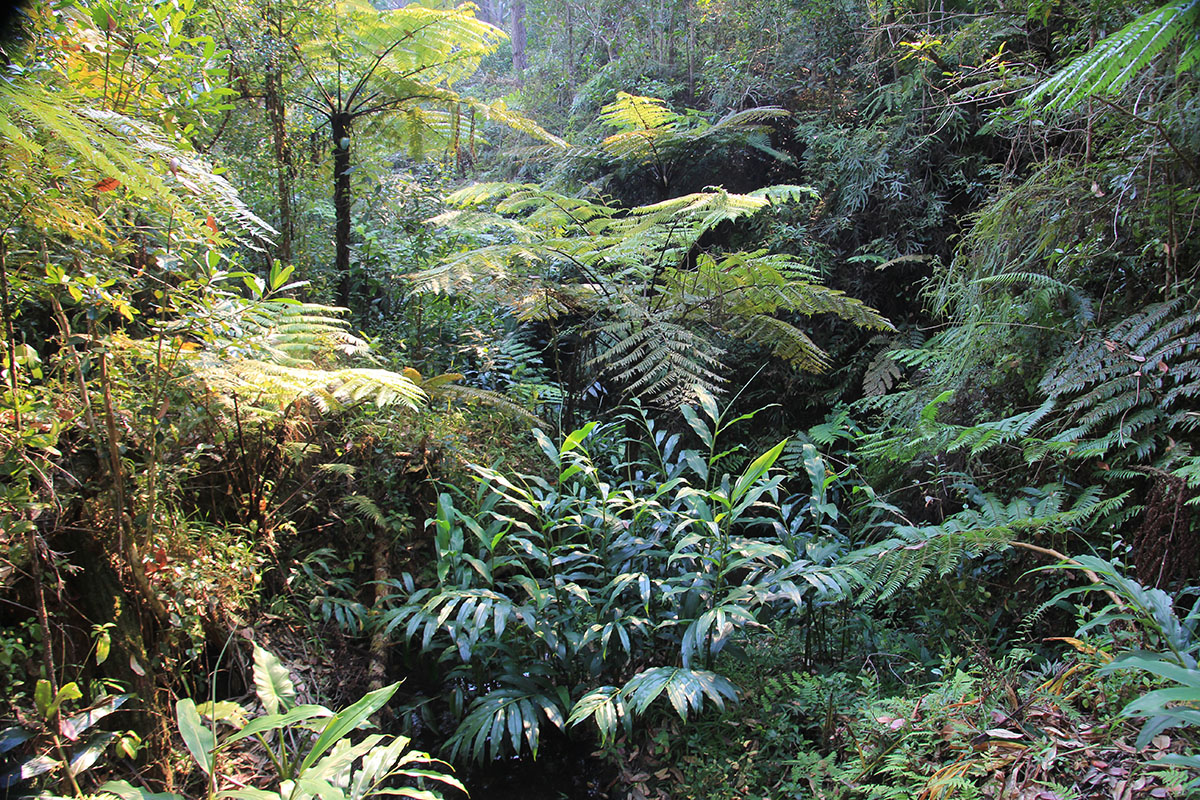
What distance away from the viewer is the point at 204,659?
2148 millimetres

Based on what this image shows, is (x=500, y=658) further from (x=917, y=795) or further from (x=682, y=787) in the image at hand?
(x=917, y=795)

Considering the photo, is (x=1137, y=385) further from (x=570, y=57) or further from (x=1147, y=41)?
(x=570, y=57)

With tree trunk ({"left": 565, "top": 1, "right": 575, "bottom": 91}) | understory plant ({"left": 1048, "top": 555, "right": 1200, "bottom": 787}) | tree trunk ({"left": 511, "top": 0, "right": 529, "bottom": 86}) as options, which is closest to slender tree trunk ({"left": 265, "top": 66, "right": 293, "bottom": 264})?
understory plant ({"left": 1048, "top": 555, "right": 1200, "bottom": 787})

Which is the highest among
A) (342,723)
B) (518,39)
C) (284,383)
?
(518,39)

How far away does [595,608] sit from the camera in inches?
100

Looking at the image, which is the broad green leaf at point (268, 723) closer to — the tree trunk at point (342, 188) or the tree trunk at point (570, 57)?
the tree trunk at point (342, 188)

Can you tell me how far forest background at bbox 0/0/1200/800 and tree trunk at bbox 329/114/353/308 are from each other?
3 centimetres

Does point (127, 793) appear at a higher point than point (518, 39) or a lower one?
lower

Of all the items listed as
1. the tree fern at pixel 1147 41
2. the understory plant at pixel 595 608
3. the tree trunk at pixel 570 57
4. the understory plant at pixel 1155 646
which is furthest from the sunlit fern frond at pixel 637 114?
the tree trunk at pixel 570 57

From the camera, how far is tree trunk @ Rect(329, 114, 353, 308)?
3.95m

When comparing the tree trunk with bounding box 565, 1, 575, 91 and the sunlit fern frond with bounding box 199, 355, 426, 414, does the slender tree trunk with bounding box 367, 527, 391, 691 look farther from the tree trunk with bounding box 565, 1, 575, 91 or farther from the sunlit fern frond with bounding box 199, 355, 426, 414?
the tree trunk with bounding box 565, 1, 575, 91

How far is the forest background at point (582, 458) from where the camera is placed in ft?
5.71

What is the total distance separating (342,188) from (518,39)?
7.99 metres

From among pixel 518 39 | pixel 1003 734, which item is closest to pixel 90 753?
pixel 1003 734
